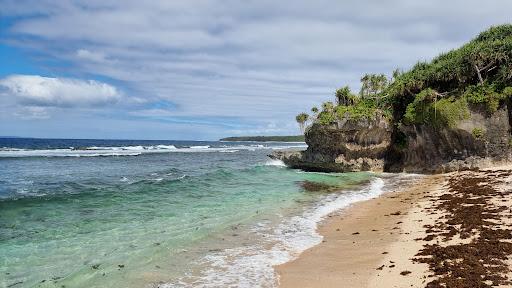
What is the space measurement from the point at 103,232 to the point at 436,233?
1028cm

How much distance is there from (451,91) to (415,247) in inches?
885

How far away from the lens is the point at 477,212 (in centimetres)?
1338

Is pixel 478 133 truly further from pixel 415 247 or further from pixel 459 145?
pixel 415 247

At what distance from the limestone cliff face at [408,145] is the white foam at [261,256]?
1645 cm

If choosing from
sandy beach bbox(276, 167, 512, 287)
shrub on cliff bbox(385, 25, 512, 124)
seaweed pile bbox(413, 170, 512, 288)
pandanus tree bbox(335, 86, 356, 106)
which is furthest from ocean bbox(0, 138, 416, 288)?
pandanus tree bbox(335, 86, 356, 106)

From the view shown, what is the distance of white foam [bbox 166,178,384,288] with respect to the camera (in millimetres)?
8745

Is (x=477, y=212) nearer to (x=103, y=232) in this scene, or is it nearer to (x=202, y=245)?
(x=202, y=245)

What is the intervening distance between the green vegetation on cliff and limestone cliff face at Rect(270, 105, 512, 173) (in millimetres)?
553

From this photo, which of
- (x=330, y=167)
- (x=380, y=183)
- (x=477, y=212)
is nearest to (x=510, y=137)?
(x=380, y=183)

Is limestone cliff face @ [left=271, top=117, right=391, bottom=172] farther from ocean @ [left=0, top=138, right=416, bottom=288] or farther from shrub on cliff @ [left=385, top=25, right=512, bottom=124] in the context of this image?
ocean @ [left=0, top=138, right=416, bottom=288]

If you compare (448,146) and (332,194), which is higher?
(448,146)

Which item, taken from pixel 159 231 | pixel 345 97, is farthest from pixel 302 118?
pixel 159 231

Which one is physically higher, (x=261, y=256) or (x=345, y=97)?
(x=345, y=97)

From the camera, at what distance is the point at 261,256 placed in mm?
10531
